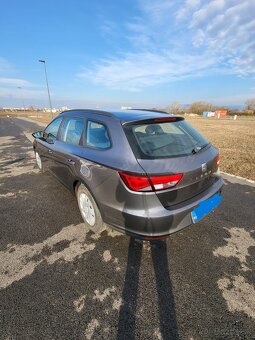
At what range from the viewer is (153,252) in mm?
2658

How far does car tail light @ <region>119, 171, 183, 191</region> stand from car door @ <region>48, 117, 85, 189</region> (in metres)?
1.14

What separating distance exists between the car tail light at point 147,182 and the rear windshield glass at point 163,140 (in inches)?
9.5

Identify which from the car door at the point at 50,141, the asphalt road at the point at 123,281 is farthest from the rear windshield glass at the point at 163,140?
the car door at the point at 50,141

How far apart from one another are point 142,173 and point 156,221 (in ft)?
1.65

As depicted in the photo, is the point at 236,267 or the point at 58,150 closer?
the point at 236,267

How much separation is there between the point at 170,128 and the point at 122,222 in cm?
137

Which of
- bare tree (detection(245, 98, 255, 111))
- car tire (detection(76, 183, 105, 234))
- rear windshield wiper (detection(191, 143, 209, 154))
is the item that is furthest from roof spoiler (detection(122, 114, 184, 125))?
bare tree (detection(245, 98, 255, 111))

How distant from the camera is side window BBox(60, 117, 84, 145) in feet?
10.6

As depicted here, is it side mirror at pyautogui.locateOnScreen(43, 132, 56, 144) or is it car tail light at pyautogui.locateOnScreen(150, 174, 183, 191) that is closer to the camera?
car tail light at pyautogui.locateOnScreen(150, 174, 183, 191)

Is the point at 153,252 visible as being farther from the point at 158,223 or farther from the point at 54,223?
the point at 54,223

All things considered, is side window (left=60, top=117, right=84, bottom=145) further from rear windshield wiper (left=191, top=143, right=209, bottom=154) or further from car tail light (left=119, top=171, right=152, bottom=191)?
rear windshield wiper (left=191, top=143, right=209, bottom=154)

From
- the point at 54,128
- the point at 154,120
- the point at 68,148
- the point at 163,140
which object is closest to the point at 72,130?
the point at 68,148

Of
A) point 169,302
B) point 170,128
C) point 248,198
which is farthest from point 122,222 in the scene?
point 248,198

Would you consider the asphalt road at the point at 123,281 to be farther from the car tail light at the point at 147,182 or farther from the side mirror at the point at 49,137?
the side mirror at the point at 49,137
